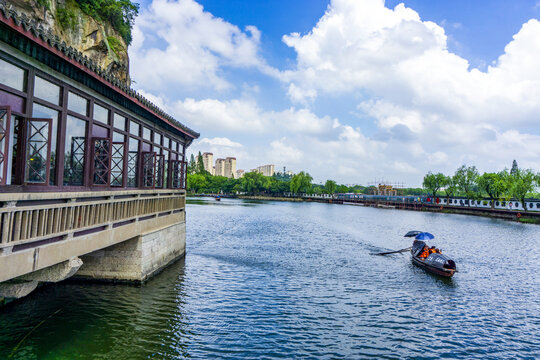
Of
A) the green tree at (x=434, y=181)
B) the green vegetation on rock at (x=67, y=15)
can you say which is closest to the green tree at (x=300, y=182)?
the green tree at (x=434, y=181)

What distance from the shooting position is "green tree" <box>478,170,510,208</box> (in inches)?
3147

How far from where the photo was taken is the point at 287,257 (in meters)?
28.0

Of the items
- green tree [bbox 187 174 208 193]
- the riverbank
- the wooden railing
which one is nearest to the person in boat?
the wooden railing

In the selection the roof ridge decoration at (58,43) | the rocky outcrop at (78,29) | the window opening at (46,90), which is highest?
the rocky outcrop at (78,29)

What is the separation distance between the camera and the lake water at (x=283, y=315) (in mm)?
11297

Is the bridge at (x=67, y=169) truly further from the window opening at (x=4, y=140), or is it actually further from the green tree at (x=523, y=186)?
the green tree at (x=523, y=186)

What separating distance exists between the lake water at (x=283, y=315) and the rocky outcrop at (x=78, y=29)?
1662 centimetres

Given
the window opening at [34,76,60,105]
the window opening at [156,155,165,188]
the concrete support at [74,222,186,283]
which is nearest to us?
the window opening at [34,76,60,105]

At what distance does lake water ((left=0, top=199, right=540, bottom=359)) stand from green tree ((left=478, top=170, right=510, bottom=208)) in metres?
64.6

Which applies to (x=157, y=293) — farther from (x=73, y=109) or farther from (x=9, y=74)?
(x=9, y=74)

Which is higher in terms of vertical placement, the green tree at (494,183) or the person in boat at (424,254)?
the green tree at (494,183)

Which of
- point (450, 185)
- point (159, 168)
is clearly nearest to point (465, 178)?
point (450, 185)

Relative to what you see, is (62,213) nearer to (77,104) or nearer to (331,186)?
(77,104)

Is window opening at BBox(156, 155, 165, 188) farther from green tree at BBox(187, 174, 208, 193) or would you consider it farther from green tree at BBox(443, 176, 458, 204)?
green tree at BBox(187, 174, 208, 193)
